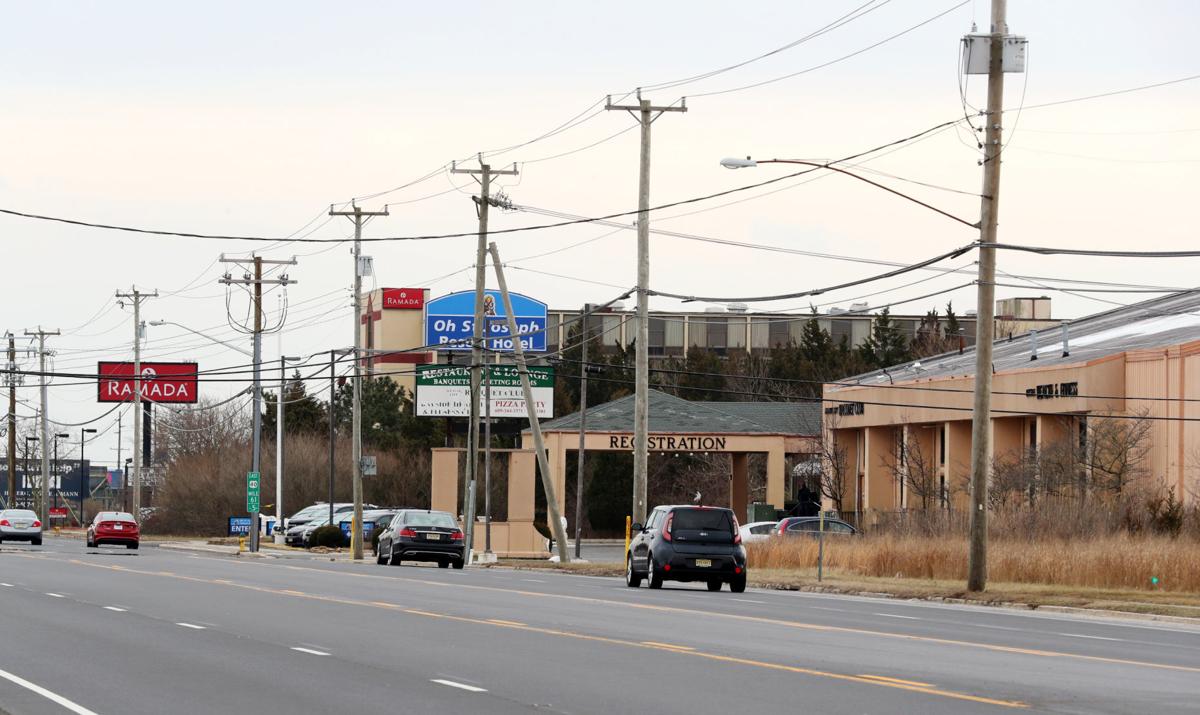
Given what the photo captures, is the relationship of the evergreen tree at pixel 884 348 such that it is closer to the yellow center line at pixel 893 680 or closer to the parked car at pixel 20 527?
the parked car at pixel 20 527

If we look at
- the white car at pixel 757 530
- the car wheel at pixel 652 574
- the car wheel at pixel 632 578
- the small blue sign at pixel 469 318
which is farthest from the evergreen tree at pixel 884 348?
the car wheel at pixel 652 574

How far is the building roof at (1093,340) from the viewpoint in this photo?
54.3 metres

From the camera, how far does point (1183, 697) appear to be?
44.9 feet

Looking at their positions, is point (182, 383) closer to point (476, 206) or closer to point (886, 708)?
point (476, 206)

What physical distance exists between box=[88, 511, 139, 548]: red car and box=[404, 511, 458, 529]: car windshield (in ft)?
60.2

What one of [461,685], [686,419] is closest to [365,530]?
[686,419]

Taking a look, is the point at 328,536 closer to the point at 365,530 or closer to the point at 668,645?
the point at 365,530

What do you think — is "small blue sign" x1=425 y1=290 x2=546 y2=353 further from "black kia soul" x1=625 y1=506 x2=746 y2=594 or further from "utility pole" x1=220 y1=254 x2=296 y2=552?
"black kia soul" x1=625 y1=506 x2=746 y2=594

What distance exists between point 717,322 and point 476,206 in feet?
263

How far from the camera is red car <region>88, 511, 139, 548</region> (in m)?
62.0

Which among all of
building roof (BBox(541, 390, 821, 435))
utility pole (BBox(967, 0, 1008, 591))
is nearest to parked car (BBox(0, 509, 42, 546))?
building roof (BBox(541, 390, 821, 435))

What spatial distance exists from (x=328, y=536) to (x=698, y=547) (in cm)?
3613

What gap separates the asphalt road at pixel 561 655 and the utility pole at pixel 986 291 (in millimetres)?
1912

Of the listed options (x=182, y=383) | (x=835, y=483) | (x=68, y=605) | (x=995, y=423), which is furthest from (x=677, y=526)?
(x=182, y=383)
